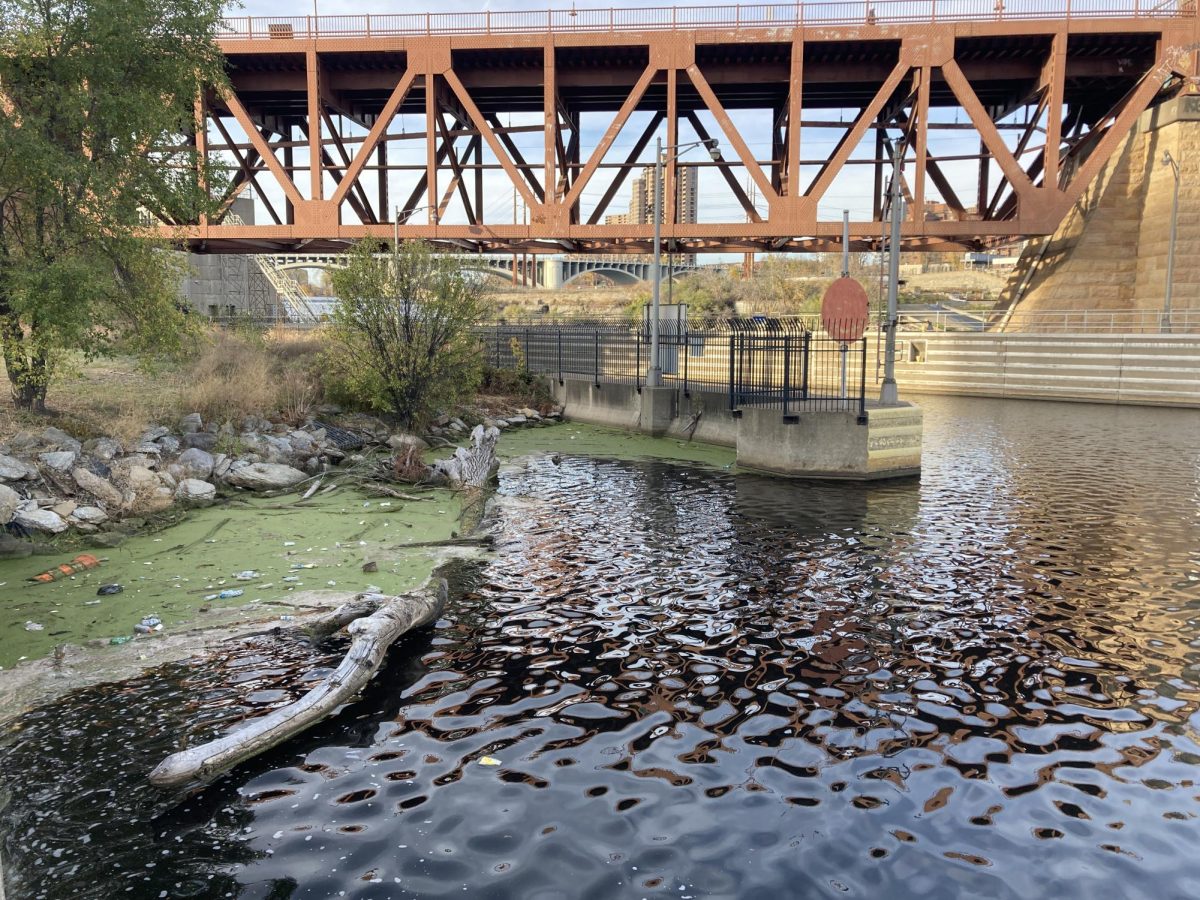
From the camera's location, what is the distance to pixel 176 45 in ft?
56.6

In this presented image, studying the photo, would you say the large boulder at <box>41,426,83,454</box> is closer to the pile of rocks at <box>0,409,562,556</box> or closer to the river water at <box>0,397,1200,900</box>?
the pile of rocks at <box>0,409,562,556</box>

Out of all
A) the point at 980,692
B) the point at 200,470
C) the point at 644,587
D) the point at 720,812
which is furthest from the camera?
the point at 200,470

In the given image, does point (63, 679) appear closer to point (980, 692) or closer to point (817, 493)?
point (980, 692)

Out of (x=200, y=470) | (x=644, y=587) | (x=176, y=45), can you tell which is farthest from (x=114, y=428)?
(x=644, y=587)

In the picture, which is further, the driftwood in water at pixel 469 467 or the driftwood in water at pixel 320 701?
the driftwood in water at pixel 469 467

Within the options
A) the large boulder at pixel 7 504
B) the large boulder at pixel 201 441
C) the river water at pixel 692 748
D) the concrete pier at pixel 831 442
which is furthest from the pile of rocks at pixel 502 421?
the river water at pixel 692 748

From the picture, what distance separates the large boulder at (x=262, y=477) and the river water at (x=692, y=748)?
6.64 metres

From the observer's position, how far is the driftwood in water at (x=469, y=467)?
57.3ft

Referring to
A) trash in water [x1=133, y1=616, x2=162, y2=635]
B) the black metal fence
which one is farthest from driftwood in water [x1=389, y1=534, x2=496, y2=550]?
the black metal fence

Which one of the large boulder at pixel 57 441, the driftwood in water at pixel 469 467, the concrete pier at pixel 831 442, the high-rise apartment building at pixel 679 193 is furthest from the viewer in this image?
the high-rise apartment building at pixel 679 193

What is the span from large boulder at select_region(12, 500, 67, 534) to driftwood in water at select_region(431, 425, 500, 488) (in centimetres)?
697

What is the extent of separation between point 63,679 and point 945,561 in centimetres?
1070

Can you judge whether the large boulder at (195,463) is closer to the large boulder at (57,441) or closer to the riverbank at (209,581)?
the riverbank at (209,581)

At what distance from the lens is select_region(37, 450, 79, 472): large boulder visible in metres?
14.0
